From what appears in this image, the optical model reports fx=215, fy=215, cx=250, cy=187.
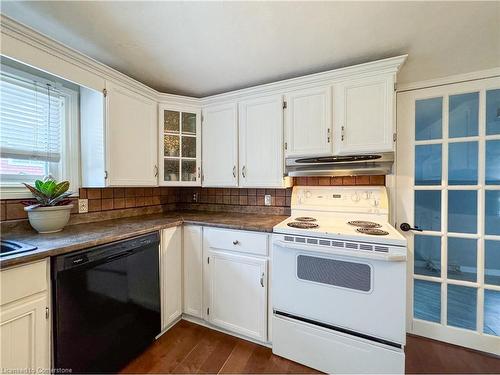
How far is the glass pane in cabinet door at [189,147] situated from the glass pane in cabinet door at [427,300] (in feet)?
7.92

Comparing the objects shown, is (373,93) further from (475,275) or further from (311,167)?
(475,275)

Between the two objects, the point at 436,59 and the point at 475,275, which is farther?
the point at 475,275

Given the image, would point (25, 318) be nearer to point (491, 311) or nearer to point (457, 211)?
point (457, 211)

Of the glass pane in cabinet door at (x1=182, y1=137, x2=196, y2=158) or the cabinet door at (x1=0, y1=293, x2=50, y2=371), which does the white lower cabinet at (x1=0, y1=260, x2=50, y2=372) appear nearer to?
the cabinet door at (x1=0, y1=293, x2=50, y2=371)

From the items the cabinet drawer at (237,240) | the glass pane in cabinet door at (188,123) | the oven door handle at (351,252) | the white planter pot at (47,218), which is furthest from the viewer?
the glass pane in cabinet door at (188,123)

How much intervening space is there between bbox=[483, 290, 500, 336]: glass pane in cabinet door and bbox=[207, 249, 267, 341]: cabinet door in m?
1.73

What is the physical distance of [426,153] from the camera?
6.06 feet

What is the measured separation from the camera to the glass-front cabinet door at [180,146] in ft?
6.99

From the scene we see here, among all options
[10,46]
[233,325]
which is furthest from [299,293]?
[10,46]

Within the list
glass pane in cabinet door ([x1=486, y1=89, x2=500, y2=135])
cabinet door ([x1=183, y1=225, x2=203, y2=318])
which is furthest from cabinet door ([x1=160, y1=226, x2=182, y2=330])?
glass pane in cabinet door ([x1=486, y1=89, x2=500, y2=135])

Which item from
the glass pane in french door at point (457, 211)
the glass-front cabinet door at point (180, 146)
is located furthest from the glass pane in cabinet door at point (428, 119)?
the glass-front cabinet door at point (180, 146)

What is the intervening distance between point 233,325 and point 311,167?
145 cm

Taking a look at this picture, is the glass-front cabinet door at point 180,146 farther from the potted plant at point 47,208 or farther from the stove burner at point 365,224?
Result: the stove burner at point 365,224

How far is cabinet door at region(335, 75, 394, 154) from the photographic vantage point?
1572 millimetres
